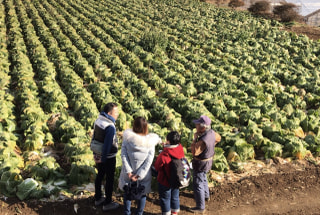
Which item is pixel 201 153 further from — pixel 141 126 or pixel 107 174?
pixel 107 174

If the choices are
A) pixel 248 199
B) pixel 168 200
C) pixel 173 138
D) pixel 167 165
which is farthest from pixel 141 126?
pixel 248 199

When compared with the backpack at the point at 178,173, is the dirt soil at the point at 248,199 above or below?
below

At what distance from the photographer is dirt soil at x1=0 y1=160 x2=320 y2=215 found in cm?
559

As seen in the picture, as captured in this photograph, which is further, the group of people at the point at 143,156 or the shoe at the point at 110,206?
the shoe at the point at 110,206

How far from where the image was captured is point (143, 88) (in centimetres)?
1129

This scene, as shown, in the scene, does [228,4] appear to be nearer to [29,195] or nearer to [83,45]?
[83,45]

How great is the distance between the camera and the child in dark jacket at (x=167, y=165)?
16.1ft

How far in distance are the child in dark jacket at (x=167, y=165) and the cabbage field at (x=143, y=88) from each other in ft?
6.07

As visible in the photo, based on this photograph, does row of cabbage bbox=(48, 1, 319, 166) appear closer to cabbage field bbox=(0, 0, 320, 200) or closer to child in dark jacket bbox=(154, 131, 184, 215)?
cabbage field bbox=(0, 0, 320, 200)

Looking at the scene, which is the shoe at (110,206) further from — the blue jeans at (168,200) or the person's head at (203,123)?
the person's head at (203,123)

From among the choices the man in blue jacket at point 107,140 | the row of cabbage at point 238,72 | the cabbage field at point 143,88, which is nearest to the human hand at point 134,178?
the man in blue jacket at point 107,140

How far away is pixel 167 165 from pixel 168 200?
66 centimetres

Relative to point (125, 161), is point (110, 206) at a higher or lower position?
lower

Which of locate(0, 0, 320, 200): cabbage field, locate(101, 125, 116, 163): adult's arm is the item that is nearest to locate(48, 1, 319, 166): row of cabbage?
locate(0, 0, 320, 200): cabbage field
